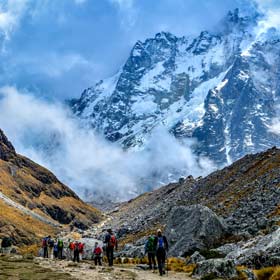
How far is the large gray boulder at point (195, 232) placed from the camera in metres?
50.2

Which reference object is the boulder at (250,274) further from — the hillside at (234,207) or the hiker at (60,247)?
the hiker at (60,247)

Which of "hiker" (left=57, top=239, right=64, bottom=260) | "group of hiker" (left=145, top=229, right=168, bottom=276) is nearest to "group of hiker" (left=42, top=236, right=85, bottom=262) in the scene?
"hiker" (left=57, top=239, right=64, bottom=260)

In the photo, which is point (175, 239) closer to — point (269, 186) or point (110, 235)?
point (110, 235)

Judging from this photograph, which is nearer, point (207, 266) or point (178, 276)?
point (207, 266)

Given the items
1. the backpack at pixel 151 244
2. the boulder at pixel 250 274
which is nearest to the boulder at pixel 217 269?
the boulder at pixel 250 274

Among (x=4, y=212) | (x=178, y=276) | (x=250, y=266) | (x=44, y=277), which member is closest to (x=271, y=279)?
(x=250, y=266)

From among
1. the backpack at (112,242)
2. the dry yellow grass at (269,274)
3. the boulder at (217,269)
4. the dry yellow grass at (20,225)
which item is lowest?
the dry yellow grass at (269,274)

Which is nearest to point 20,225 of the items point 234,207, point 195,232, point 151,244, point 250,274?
point 234,207

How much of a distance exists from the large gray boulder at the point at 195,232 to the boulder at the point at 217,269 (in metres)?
17.2

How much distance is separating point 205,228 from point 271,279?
26073mm

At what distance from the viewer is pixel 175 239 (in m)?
54.2

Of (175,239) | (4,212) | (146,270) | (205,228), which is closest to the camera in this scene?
(146,270)

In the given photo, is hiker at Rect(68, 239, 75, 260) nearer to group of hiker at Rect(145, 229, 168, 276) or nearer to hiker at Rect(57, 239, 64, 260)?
hiker at Rect(57, 239, 64, 260)

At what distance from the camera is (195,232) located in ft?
167
